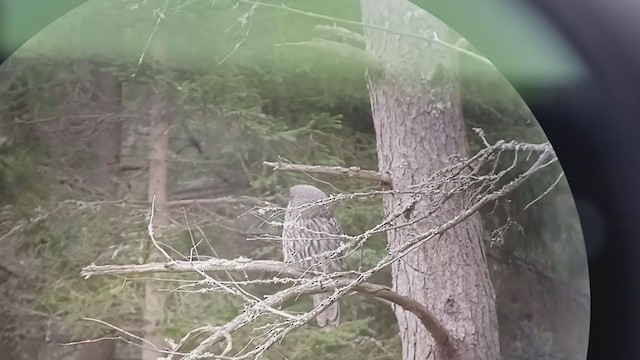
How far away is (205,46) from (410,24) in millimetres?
186

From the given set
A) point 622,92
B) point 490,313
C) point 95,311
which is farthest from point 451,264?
point 95,311

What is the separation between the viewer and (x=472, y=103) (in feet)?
1.94

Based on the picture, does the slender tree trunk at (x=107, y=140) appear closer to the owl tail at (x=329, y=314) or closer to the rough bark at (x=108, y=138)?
the rough bark at (x=108, y=138)

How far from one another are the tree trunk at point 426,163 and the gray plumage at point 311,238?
0.18 feet

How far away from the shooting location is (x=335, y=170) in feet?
1.87

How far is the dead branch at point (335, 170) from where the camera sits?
57 centimetres

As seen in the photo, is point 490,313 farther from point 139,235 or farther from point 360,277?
point 139,235

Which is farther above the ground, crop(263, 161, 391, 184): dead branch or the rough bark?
the rough bark

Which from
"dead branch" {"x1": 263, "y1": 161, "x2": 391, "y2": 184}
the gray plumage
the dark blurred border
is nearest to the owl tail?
the gray plumage

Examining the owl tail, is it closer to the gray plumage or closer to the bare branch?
the gray plumage

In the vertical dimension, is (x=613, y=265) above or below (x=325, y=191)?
below

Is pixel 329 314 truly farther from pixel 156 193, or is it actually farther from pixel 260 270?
pixel 156 193

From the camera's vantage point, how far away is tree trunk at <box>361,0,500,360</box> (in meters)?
0.57

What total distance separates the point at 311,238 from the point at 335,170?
63 millimetres
